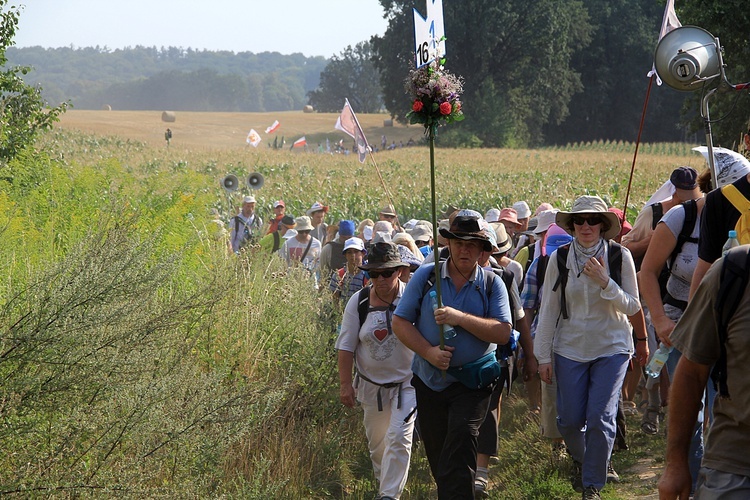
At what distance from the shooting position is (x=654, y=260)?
227 inches

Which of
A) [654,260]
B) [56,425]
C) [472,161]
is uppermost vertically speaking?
[654,260]

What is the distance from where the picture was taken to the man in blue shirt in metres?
5.57

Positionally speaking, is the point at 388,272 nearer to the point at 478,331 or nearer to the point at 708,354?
the point at 478,331

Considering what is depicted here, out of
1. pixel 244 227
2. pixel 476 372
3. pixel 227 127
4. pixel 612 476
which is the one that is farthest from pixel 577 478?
pixel 227 127

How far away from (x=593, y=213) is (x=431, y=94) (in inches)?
57.5

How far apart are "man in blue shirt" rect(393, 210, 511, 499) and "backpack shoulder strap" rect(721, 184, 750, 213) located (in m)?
1.68

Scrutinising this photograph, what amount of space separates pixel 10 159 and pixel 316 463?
5556 millimetres

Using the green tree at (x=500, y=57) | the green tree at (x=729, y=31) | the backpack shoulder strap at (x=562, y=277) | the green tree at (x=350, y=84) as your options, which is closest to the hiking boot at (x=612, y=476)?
the backpack shoulder strap at (x=562, y=277)

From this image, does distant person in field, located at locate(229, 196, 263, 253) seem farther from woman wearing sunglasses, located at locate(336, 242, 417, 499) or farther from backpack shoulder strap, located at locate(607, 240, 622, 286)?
backpack shoulder strap, located at locate(607, 240, 622, 286)

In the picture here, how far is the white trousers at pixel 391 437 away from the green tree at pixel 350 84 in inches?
5290

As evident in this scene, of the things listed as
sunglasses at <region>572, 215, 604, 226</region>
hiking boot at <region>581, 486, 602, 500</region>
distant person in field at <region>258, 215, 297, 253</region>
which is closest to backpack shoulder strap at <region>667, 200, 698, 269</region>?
sunglasses at <region>572, 215, 604, 226</region>

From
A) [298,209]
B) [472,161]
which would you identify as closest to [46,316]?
[298,209]

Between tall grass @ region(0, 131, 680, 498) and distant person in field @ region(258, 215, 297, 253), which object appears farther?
distant person in field @ region(258, 215, 297, 253)

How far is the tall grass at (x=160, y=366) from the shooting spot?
4637mm
